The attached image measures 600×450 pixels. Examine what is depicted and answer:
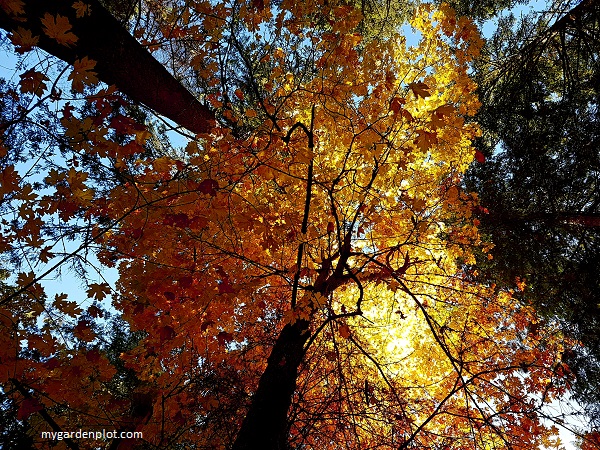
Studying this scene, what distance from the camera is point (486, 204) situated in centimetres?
731

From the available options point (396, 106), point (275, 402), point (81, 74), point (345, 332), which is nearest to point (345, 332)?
point (345, 332)

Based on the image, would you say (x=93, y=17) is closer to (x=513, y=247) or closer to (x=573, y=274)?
(x=573, y=274)

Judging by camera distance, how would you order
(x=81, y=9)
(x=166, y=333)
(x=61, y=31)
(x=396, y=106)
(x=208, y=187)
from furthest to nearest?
1. (x=166, y=333)
2. (x=396, y=106)
3. (x=208, y=187)
4. (x=81, y=9)
5. (x=61, y=31)

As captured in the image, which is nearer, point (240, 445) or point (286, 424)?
point (240, 445)

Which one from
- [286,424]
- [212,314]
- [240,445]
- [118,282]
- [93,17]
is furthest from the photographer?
[118,282]

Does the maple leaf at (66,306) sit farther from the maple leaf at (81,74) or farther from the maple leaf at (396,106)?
the maple leaf at (396,106)

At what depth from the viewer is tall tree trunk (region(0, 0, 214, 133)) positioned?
3.09 m

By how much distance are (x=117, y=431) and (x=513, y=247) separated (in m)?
6.68

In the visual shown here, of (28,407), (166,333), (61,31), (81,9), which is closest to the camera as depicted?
(61,31)

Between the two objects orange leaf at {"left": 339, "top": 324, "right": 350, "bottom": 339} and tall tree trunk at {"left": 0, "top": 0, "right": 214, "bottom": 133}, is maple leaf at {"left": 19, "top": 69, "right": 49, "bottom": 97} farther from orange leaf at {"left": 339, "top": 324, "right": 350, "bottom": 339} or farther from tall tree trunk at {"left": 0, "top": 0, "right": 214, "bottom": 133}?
orange leaf at {"left": 339, "top": 324, "right": 350, "bottom": 339}

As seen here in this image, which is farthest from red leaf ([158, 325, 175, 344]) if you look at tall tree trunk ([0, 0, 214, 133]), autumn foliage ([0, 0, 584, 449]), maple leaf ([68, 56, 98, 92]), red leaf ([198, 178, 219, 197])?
maple leaf ([68, 56, 98, 92])

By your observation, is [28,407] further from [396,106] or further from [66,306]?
[396,106]

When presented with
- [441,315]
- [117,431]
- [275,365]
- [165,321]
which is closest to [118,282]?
[165,321]

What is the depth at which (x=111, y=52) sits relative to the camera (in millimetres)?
3553
